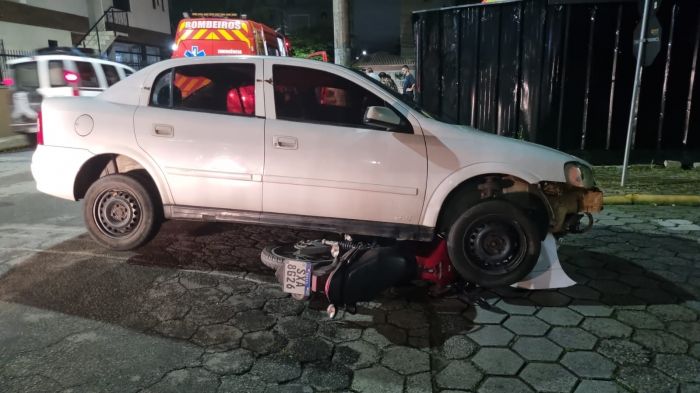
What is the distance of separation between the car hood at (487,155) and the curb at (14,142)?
12.3 m

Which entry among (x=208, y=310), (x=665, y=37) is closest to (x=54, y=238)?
(x=208, y=310)

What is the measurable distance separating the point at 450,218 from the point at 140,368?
93.6 inches

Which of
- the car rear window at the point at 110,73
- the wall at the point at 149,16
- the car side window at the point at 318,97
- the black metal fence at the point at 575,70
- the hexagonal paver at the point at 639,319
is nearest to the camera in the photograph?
the hexagonal paver at the point at 639,319

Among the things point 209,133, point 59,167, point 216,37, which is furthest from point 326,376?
point 216,37

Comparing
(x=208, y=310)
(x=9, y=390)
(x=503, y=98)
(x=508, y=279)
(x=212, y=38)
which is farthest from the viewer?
(x=212, y=38)

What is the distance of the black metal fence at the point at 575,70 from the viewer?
25.6 feet

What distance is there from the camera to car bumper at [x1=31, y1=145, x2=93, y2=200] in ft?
13.3

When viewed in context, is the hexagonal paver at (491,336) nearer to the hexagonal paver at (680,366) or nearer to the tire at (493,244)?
the tire at (493,244)

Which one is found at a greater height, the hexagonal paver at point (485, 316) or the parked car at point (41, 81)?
the parked car at point (41, 81)

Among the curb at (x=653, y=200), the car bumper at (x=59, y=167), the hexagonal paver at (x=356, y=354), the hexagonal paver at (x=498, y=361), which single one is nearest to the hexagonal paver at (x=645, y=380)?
the hexagonal paver at (x=498, y=361)

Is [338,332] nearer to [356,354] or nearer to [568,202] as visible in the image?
[356,354]

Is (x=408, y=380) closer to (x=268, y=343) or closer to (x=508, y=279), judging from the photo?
(x=268, y=343)

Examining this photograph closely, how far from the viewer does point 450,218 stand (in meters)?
3.78

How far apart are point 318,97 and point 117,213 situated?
2.00 metres
